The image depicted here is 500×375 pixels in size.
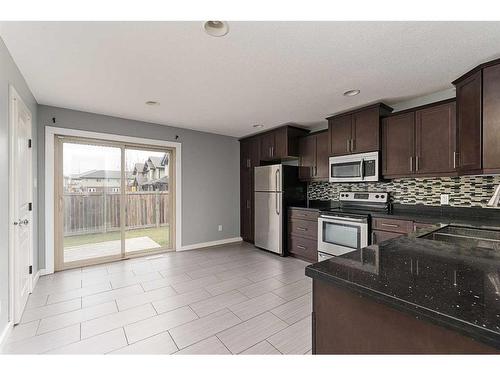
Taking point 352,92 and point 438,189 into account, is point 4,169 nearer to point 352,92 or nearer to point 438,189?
point 352,92

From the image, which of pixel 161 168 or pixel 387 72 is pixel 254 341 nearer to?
pixel 387 72

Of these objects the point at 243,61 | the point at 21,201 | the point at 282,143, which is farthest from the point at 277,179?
the point at 21,201

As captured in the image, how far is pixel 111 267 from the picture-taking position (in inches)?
138

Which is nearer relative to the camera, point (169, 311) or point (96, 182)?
→ point (169, 311)

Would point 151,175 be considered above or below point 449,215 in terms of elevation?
above

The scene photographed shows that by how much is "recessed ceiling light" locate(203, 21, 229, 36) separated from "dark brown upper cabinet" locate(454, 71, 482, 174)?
89.4 inches

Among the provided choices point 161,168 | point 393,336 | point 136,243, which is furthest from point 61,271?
point 393,336

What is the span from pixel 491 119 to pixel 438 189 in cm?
102

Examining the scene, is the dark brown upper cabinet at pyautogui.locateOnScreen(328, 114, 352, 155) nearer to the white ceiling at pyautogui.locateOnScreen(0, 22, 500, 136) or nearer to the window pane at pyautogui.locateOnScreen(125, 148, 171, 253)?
the white ceiling at pyautogui.locateOnScreen(0, 22, 500, 136)

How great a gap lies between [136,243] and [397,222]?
4.04m

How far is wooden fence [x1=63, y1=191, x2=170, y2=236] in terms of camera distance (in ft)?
11.6

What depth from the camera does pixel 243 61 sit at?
2.07 m

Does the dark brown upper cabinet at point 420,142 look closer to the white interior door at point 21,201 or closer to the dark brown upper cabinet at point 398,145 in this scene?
the dark brown upper cabinet at point 398,145

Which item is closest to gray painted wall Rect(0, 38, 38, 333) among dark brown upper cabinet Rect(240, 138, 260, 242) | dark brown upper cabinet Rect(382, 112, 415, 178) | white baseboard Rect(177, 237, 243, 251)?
white baseboard Rect(177, 237, 243, 251)
